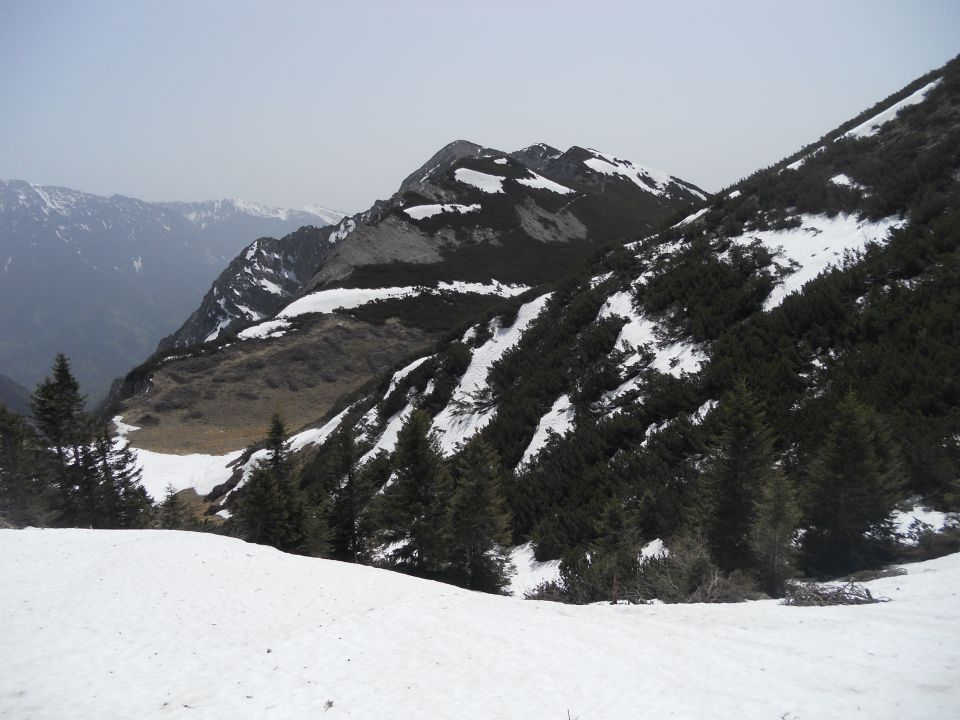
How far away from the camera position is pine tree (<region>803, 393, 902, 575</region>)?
859 centimetres

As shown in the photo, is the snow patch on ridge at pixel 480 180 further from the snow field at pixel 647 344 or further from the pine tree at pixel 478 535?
the pine tree at pixel 478 535

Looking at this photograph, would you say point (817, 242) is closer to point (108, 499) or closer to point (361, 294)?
point (108, 499)

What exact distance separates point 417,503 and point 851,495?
9.82 m

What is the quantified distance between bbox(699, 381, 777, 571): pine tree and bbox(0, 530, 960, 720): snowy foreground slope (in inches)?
69.2

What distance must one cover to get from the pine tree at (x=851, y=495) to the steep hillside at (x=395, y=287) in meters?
22.7

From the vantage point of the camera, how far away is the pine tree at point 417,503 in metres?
14.2

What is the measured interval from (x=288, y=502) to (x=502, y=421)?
27.8 feet

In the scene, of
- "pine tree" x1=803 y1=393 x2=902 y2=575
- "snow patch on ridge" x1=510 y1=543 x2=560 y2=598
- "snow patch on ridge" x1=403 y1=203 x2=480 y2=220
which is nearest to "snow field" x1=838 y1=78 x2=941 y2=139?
"pine tree" x1=803 y1=393 x2=902 y2=575

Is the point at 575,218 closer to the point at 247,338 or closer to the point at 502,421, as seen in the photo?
the point at 247,338

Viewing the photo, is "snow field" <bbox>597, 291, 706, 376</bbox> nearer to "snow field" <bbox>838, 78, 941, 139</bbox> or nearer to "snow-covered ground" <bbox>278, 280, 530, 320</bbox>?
"snow field" <bbox>838, 78, 941, 139</bbox>

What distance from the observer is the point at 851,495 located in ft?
28.7

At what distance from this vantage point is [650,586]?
32.9 feet

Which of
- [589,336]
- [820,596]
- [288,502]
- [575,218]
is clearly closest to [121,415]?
[288,502]

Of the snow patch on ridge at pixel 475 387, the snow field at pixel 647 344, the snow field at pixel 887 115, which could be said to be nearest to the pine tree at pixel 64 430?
the snow patch on ridge at pixel 475 387
